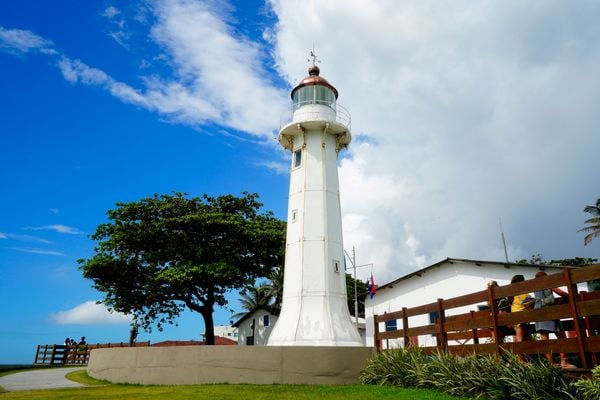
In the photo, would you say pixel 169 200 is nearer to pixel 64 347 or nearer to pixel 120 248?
pixel 120 248

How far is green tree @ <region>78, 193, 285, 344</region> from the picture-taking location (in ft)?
80.7

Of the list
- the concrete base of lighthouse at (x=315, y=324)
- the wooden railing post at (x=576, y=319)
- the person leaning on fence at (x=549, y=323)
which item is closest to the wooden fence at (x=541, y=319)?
the wooden railing post at (x=576, y=319)

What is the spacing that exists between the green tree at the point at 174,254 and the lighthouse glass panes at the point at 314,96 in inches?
333

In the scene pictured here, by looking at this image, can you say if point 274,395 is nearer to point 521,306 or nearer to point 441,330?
point 441,330

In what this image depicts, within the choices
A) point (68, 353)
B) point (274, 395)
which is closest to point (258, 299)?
point (68, 353)

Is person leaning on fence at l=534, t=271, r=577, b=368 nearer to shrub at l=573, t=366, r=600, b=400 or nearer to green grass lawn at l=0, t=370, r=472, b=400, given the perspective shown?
shrub at l=573, t=366, r=600, b=400

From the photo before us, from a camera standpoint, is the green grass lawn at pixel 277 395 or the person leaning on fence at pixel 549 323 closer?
the person leaning on fence at pixel 549 323

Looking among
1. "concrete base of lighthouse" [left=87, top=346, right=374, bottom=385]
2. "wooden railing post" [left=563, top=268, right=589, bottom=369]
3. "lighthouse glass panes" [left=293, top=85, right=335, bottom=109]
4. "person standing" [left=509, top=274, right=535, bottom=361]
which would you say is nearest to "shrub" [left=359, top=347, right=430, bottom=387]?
"concrete base of lighthouse" [left=87, top=346, right=374, bottom=385]

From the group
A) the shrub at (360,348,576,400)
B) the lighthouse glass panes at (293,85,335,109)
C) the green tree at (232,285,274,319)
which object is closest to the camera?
the shrub at (360,348,576,400)

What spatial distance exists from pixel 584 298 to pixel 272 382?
9.23m

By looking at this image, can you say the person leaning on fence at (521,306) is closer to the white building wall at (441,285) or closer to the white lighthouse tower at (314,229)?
the white lighthouse tower at (314,229)

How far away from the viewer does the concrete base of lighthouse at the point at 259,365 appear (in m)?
13.0

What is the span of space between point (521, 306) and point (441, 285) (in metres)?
13.8

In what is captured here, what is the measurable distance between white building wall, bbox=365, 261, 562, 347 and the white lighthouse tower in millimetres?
3269
